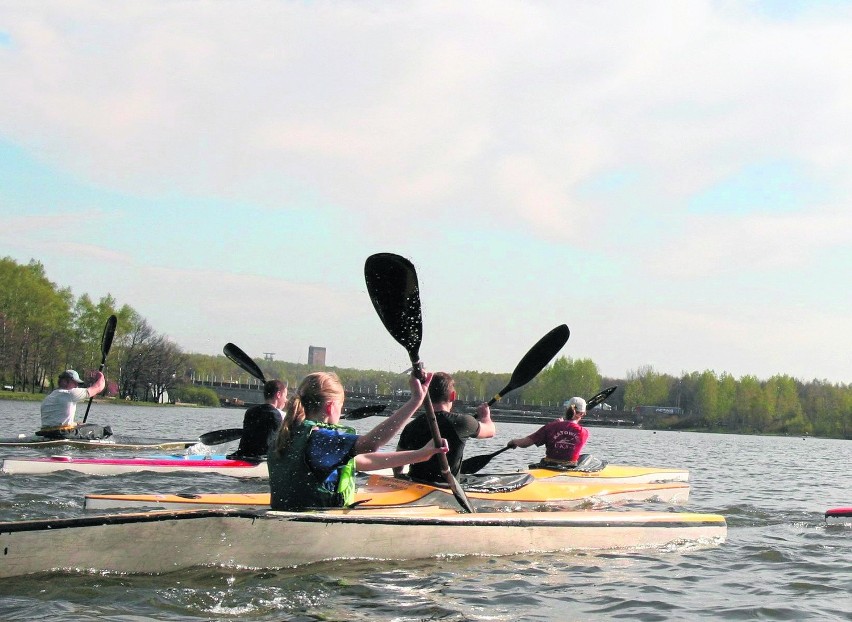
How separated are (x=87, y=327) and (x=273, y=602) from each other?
64483 mm

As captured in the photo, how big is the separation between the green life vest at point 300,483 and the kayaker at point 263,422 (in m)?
4.15

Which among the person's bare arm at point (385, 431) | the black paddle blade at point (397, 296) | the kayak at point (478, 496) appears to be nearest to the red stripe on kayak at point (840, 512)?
the kayak at point (478, 496)

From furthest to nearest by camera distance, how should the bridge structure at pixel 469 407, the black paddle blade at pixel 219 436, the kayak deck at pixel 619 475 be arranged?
the bridge structure at pixel 469 407 → the black paddle blade at pixel 219 436 → the kayak deck at pixel 619 475

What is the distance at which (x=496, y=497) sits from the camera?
424 inches

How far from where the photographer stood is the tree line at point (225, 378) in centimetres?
6212

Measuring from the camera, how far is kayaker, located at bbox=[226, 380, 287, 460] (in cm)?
1211

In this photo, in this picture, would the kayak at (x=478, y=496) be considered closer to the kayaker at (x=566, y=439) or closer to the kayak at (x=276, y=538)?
the kayaker at (x=566, y=439)

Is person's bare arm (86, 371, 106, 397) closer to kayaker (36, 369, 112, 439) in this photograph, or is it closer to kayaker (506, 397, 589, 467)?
kayaker (36, 369, 112, 439)

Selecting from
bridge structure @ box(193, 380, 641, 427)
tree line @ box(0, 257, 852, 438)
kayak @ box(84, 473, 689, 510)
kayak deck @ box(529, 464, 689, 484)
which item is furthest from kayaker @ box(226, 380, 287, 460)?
bridge structure @ box(193, 380, 641, 427)

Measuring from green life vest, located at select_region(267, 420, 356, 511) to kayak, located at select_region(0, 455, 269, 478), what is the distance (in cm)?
717

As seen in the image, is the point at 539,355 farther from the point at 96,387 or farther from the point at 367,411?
the point at 96,387

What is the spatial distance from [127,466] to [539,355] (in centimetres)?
659

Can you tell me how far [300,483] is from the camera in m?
6.80

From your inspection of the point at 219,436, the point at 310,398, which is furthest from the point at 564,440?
the point at 310,398
